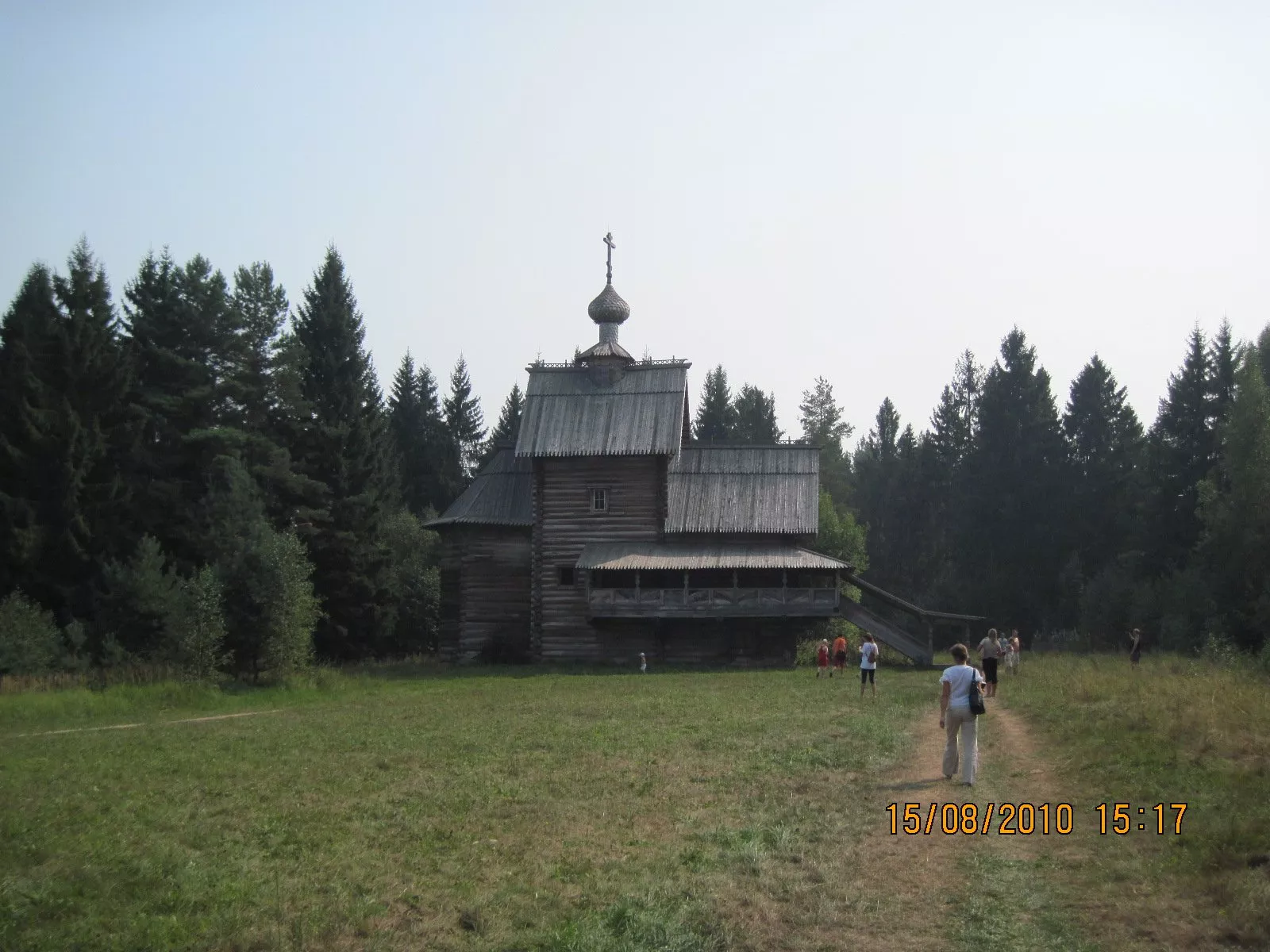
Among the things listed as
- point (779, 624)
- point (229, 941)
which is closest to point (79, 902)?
point (229, 941)

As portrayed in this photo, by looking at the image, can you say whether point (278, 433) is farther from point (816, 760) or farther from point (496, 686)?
point (816, 760)

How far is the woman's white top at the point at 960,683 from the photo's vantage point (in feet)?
46.9

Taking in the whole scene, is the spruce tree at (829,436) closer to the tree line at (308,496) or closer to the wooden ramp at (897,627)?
the tree line at (308,496)

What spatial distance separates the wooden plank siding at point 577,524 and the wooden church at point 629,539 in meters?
0.04

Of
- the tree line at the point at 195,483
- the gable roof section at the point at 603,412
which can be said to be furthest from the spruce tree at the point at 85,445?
the gable roof section at the point at 603,412

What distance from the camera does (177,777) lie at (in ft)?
53.9

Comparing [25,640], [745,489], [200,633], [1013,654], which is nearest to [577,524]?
[745,489]

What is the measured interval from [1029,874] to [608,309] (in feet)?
127

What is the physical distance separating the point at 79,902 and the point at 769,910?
621 cm

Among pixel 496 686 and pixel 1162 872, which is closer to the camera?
pixel 1162 872

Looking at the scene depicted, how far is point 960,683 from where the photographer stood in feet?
47.3

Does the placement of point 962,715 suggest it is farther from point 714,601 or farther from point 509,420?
point 509,420

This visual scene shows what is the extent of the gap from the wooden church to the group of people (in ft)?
12.2

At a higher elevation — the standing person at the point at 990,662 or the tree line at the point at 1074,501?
the tree line at the point at 1074,501
